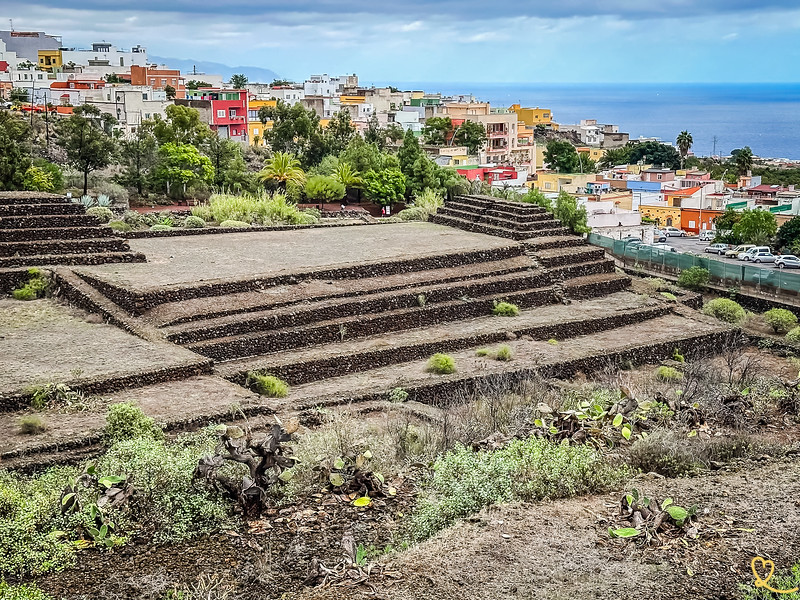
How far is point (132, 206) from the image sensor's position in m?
31.5

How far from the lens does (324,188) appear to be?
110 ft

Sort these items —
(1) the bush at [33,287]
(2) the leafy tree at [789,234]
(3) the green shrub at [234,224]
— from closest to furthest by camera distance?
(1) the bush at [33,287] → (3) the green shrub at [234,224] → (2) the leafy tree at [789,234]

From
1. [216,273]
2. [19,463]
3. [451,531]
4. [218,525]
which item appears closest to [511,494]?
[451,531]

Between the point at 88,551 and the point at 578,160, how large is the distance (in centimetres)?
6053

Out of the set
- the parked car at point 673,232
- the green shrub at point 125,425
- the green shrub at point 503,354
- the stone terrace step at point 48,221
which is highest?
the stone terrace step at point 48,221

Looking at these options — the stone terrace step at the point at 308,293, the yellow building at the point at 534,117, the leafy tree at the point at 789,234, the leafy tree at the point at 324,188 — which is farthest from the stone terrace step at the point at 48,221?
the yellow building at the point at 534,117

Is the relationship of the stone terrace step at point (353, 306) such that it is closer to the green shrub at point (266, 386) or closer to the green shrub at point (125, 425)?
the green shrub at point (266, 386)

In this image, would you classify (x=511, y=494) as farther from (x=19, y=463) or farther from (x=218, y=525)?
(x=19, y=463)

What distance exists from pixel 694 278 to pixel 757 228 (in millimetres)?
12540

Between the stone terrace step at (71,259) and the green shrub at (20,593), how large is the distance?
44.4 ft

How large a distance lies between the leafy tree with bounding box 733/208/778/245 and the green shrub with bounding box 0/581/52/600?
34967mm

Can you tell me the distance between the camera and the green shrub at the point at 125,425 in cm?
1100

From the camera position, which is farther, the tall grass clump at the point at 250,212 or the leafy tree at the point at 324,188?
the leafy tree at the point at 324,188

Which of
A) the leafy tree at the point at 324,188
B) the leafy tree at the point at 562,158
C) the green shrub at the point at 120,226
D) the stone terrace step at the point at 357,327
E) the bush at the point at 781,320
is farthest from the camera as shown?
the leafy tree at the point at 562,158
